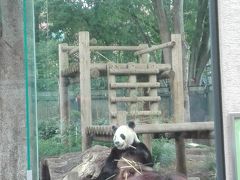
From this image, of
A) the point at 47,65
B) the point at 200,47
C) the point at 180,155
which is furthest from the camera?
the point at 47,65

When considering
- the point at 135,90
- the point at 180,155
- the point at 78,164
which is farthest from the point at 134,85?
Answer: the point at 78,164

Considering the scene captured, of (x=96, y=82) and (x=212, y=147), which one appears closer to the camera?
(x=212, y=147)

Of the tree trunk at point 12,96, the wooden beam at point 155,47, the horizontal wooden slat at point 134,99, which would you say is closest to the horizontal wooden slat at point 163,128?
the horizontal wooden slat at point 134,99

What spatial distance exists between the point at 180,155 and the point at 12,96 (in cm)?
147

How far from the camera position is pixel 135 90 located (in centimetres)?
260

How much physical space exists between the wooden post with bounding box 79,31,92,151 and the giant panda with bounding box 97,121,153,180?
0.59 ft

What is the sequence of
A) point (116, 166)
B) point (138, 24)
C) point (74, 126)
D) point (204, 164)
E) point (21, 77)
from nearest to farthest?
point (204, 164)
point (116, 166)
point (138, 24)
point (74, 126)
point (21, 77)

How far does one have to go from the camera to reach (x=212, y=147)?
6.52 feet

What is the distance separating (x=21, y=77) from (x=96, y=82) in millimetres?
914

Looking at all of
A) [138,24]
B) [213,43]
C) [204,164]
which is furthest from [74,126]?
[213,43]

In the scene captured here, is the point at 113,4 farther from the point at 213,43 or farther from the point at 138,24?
the point at 213,43

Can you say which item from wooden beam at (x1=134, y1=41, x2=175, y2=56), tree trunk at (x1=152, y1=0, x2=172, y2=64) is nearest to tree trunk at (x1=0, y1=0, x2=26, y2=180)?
wooden beam at (x1=134, y1=41, x2=175, y2=56)

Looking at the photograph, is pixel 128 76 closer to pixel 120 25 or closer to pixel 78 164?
pixel 120 25

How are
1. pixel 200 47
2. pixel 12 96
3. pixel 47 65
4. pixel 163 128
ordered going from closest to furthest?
pixel 200 47 < pixel 163 128 < pixel 47 65 < pixel 12 96
